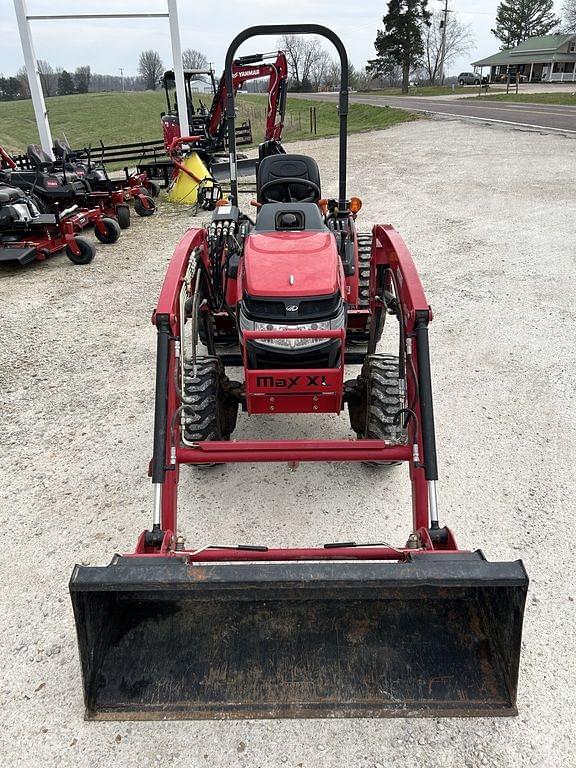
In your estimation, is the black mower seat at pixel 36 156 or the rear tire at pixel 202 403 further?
the black mower seat at pixel 36 156

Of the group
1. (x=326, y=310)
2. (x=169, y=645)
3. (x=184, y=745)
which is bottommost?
(x=184, y=745)

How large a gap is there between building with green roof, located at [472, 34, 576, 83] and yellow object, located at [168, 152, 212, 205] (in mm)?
55368

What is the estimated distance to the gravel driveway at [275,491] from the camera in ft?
7.09

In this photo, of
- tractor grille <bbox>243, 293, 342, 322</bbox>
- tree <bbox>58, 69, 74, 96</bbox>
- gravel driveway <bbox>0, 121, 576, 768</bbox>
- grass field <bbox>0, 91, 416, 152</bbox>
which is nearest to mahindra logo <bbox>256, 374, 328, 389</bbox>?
tractor grille <bbox>243, 293, 342, 322</bbox>

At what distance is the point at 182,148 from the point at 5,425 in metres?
8.70

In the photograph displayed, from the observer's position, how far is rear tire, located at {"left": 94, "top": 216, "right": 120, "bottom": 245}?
8758 mm

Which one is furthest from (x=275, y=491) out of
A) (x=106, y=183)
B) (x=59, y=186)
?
(x=106, y=183)

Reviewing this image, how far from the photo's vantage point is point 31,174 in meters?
8.77

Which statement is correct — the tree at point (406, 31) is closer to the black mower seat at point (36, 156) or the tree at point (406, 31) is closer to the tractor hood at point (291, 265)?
the black mower seat at point (36, 156)

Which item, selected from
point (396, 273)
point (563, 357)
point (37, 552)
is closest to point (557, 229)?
point (563, 357)

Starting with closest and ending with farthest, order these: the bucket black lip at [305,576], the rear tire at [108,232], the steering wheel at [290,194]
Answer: the bucket black lip at [305,576] < the steering wheel at [290,194] < the rear tire at [108,232]

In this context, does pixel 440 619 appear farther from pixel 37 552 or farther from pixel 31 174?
pixel 31 174

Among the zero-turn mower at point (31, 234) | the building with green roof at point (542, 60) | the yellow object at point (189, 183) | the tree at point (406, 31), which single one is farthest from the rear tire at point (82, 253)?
the building with green roof at point (542, 60)

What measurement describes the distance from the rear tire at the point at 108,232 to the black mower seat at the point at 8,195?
49.3 inches
